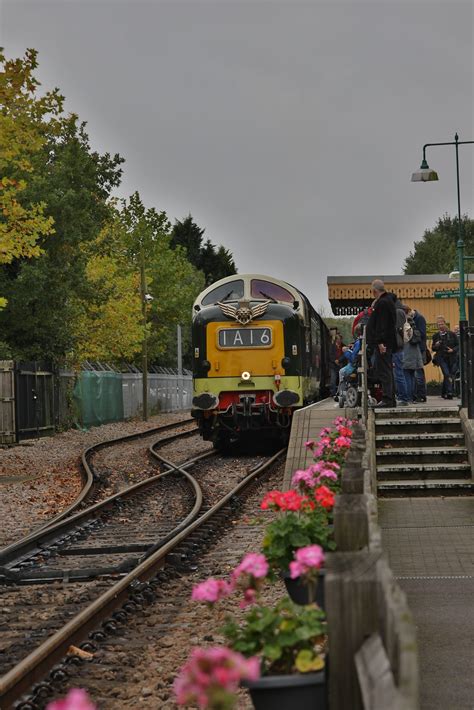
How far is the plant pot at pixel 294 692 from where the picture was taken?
4062mm

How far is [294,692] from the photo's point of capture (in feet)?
13.4

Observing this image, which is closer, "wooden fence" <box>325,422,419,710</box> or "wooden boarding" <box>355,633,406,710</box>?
"wooden boarding" <box>355,633,406,710</box>

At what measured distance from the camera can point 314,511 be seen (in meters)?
6.54

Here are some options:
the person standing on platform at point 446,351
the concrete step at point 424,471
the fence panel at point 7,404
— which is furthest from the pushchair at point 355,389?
the fence panel at point 7,404

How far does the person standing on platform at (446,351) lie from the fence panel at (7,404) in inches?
481

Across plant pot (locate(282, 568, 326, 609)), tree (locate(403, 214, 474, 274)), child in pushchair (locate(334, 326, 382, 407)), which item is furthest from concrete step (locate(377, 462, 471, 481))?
tree (locate(403, 214, 474, 274))

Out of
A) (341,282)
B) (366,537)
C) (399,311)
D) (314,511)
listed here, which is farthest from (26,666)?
(341,282)

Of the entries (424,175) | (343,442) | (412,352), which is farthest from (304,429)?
(424,175)

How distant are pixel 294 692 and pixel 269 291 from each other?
2003 centimetres

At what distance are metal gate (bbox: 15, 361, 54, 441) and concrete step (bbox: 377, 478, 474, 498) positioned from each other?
18277 mm

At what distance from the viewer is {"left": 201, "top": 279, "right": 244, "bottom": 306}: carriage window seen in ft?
78.3

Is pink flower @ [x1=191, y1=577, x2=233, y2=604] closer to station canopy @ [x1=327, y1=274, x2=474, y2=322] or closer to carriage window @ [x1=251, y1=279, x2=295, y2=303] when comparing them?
carriage window @ [x1=251, y1=279, x2=295, y2=303]

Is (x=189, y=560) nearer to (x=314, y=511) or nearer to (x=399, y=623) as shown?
(x=314, y=511)

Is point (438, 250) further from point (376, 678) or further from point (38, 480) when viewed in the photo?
point (376, 678)
